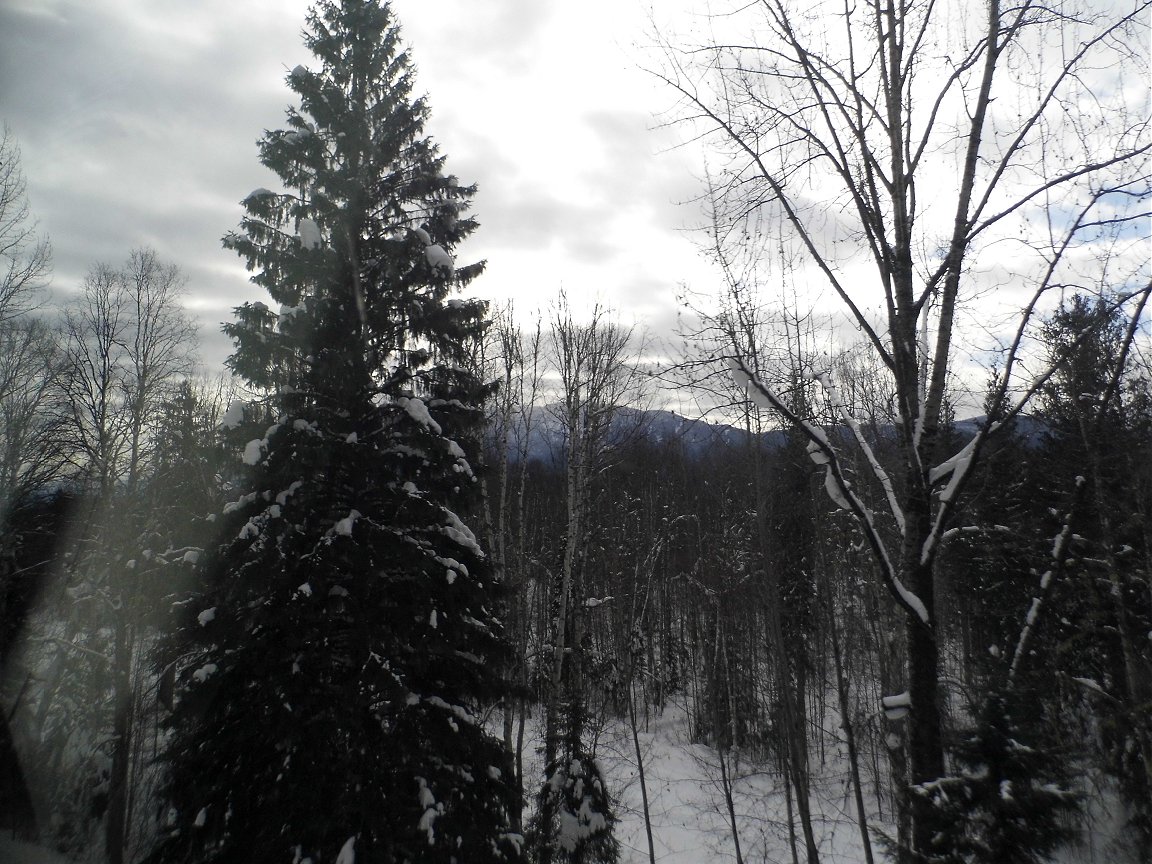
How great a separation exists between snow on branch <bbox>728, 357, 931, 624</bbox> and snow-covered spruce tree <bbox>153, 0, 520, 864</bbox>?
4488 millimetres

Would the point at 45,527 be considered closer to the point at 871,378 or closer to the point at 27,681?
the point at 27,681

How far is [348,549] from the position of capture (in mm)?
7207

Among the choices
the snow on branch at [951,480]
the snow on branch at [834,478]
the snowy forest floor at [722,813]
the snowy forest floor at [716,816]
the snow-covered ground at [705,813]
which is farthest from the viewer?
the snow-covered ground at [705,813]

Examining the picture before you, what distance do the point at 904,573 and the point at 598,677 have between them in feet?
61.4

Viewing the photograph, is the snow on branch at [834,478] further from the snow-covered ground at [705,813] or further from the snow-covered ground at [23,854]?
the snow-covered ground at [23,854]

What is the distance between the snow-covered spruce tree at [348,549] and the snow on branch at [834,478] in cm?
449

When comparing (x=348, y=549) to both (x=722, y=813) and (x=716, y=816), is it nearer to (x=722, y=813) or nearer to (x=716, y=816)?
(x=722, y=813)

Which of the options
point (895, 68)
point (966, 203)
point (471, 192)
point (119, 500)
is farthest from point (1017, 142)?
point (119, 500)

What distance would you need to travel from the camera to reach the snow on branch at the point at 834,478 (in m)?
4.41

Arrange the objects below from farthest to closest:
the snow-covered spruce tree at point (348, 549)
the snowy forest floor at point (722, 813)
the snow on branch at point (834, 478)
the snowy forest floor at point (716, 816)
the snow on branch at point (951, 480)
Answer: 1. the snowy forest floor at point (722, 813)
2. the snowy forest floor at point (716, 816)
3. the snow-covered spruce tree at point (348, 549)
4. the snow on branch at point (834, 478)
5. the snow on branch at point (951, 480)

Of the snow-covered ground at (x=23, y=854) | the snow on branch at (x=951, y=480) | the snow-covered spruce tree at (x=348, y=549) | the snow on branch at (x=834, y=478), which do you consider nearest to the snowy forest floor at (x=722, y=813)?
the snow-covered spruce tree at (x=348, y=549)

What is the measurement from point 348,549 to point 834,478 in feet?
17.6

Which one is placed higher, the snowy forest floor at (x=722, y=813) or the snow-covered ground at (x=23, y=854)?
the snow-covered ground at (x=23, y=854)

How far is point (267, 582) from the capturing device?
280 inches
